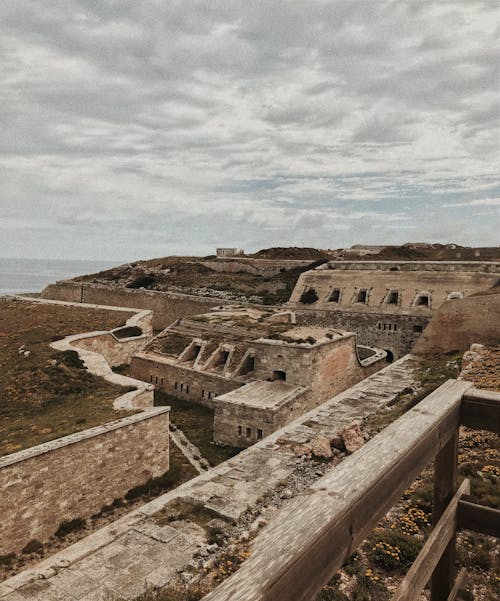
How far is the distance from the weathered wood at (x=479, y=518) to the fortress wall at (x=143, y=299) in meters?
34.9

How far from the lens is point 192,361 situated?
2402cm

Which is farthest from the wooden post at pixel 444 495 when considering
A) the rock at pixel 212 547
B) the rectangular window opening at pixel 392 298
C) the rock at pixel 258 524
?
the rectangular window opening at pixel 392 298

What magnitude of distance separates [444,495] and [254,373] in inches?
718

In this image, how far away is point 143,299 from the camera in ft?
143

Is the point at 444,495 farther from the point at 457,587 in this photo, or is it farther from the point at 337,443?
the point at 337,443

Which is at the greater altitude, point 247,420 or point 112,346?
point 112,346

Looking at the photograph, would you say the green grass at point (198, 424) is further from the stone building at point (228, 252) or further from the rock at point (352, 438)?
the stone building at point (228, 252)

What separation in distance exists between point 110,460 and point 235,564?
7380 millimetres

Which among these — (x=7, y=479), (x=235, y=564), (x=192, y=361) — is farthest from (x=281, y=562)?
(x=192, y=361)

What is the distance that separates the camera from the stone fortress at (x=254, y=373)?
8.26 meters

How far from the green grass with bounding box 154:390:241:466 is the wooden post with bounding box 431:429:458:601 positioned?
1410 centimetres

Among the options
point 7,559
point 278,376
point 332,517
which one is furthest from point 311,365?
point 332,517

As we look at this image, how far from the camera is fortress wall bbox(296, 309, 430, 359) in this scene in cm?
2994

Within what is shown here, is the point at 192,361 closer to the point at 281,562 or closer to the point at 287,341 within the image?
the point at 287,341
